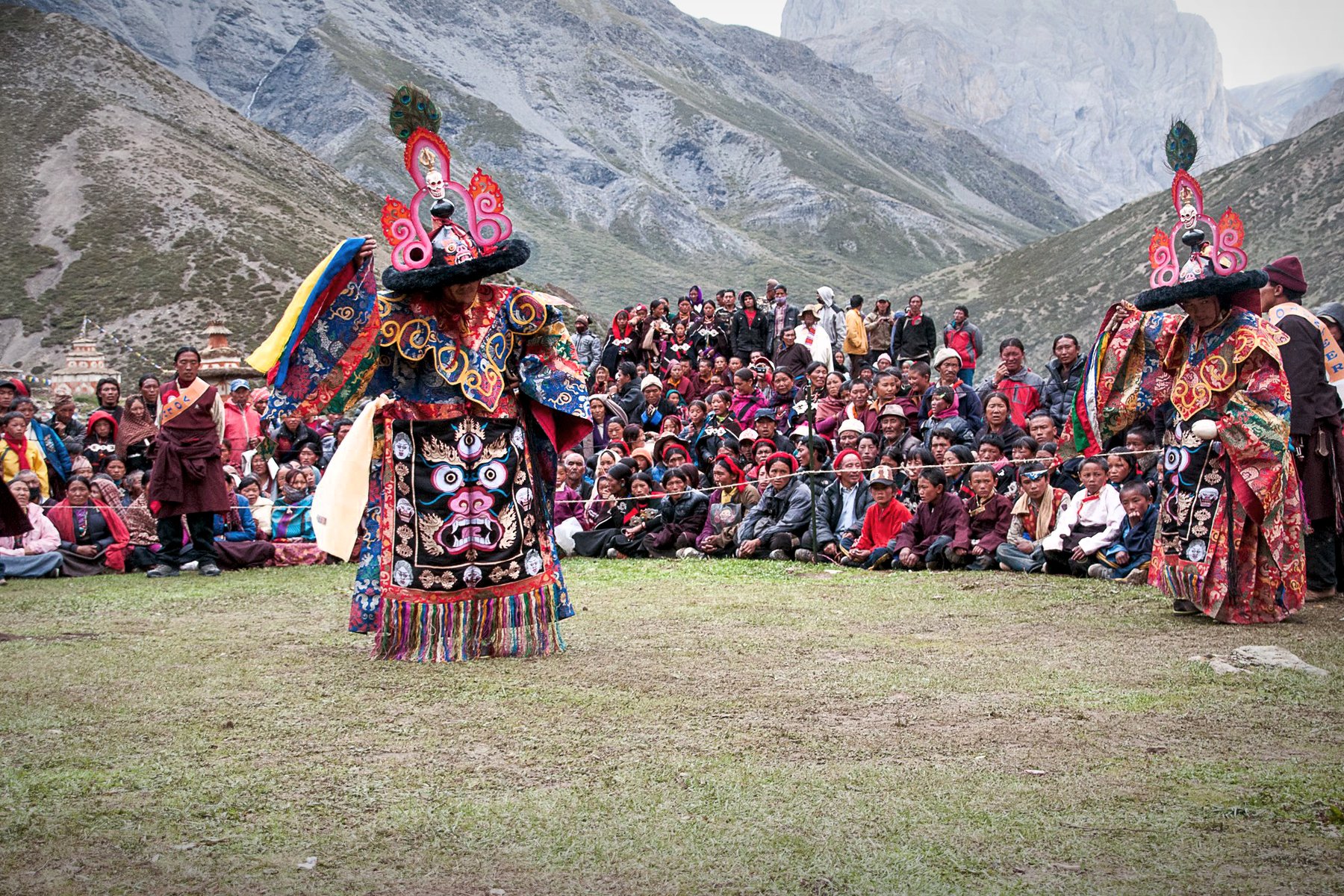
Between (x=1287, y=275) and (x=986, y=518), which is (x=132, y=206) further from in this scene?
(x=1287, y=275)

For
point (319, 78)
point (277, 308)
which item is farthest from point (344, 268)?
point (319, 78)

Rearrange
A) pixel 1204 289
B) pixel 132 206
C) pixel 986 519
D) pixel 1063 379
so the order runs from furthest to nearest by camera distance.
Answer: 1. pixel 132 206
2. pixel 1063 379
3. pixel 986 519
4. pixel 1204 289

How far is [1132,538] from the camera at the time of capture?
372 inches

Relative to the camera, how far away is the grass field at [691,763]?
3551 mm

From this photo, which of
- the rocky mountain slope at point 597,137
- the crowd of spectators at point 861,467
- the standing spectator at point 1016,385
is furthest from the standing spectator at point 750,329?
the rocky mountain slope at point 597,137

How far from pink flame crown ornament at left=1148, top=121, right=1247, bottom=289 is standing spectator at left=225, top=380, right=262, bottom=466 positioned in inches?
372

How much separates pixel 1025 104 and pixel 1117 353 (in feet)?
539

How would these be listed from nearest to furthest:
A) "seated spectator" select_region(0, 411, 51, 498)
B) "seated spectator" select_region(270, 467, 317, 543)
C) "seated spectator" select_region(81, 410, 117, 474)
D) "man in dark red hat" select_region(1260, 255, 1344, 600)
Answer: "man in dark red hat" select_region(1260, 255, 1344, 600)
"seated spectator" select_region(0, 411, 51, 498)
"seated spectator" select_region(270, 467, 317, 543)
"seated spectator" select_region(81, 410, 117, 474)

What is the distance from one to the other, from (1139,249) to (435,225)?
33384 mm

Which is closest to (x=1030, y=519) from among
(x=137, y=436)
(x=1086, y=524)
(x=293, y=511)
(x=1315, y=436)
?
(x=1086, y=524)

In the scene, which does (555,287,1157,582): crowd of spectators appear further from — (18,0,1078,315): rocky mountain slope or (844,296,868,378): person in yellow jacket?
(18,0,1078,315): rocky mountain slope

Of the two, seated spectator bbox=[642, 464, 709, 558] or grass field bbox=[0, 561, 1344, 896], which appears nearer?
grass field bbox=[0, 561, 1344, 896]

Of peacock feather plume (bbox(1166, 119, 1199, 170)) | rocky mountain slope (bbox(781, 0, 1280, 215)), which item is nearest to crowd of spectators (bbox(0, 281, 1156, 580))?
peacock feather plume (bbox(1166, 119, 1199, 170))

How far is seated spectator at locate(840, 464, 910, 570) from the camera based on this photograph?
36.0 feet
